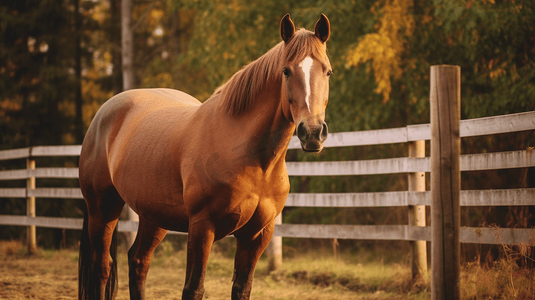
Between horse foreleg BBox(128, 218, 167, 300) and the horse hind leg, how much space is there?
29 cm

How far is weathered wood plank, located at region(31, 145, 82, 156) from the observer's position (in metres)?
7.40

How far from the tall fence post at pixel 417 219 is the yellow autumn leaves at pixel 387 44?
3102mm

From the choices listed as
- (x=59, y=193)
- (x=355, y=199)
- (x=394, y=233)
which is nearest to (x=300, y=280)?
(x=355, y=199)

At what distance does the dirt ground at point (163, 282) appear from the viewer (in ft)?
15.8

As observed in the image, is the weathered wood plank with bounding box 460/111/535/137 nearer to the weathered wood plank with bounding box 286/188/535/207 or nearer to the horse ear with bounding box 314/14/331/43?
the weathered wood plank with bounding box 286/188/535/207

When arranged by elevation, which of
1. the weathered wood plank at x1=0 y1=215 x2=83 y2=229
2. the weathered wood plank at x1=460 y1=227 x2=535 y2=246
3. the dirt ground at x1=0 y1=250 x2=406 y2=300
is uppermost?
the weathered wood plank at x1=460 y1=227 x2=535 y2=246

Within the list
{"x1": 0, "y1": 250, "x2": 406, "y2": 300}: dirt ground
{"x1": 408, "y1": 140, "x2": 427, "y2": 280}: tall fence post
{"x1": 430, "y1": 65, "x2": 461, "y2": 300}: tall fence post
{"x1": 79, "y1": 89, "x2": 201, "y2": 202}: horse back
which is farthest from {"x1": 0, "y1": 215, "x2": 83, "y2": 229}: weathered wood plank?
{"x1": 430, "y1": 65, "x2": 461, "y2": 300}: tall fence post

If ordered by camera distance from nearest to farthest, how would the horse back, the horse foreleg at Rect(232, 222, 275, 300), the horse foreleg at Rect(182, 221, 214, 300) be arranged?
the horse foreleg at Rect(182, 221, 214, 300) < the horse foreleg at Rect(232, 222, 275, 300) < the horse back

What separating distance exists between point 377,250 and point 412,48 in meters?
3.53

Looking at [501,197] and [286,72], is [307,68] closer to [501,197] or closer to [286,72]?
[286,72]

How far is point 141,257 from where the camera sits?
12.6ft

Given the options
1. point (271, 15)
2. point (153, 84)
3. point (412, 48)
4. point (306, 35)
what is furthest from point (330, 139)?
point (153, 84)

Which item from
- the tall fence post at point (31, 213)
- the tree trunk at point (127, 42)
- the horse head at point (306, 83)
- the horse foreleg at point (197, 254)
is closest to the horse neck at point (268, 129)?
the horse head at point (306, 83)

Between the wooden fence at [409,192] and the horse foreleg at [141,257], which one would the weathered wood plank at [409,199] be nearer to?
the wooden fence at [409,192]
